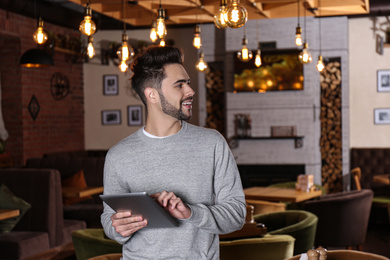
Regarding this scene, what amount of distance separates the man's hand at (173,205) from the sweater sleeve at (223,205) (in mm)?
36

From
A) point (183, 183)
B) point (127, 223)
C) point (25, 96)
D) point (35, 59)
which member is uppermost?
point (35, 59)

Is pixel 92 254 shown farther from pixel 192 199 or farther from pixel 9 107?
pixel 9 107

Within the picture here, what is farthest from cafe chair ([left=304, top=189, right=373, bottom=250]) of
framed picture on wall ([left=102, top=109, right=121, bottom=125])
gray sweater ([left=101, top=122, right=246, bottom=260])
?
framed picture on wall ([left=102, top=109, right=121, bottom=125])

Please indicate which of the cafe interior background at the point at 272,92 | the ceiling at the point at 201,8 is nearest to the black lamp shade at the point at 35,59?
the ceiling at the point at 201,8

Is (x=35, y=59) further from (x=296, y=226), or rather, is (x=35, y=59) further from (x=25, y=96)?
(x=296, y=226)

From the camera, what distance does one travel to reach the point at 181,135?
78.5 inches

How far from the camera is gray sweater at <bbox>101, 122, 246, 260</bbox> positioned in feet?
6.23

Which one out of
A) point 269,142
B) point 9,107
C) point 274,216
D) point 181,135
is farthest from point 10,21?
point 181,135

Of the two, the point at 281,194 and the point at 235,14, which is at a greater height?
the point at 235,14

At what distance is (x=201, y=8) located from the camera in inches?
262

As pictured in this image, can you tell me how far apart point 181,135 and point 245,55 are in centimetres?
392

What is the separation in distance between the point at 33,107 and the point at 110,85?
5.54ft

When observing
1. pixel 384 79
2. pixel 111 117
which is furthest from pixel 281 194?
pixel 111 117

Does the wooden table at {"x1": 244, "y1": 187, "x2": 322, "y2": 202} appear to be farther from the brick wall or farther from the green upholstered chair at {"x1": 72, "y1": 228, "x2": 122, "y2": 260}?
the brick wall
